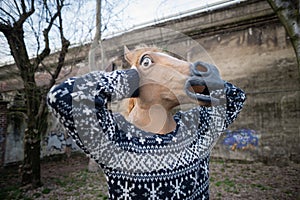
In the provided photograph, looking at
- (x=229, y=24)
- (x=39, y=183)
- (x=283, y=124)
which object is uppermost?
(x=229, y=24)

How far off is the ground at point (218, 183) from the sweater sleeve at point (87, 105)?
149 inches

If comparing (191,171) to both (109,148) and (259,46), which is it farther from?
(259,46)

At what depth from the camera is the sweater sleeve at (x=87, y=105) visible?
64 cm

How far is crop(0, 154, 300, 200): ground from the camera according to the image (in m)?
4.02

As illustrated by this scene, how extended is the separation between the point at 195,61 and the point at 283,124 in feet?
18.8

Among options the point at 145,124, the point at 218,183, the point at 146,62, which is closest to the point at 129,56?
the point at 146,62

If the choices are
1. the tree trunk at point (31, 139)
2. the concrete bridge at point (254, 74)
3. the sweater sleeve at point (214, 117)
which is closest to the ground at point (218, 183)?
the tree trunk at point (31, 139)

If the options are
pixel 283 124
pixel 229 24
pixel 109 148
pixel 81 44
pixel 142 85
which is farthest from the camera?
pixel 229 24

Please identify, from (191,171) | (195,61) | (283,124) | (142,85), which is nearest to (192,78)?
(195,61)

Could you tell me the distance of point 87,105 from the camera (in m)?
0.66

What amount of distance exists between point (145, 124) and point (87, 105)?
0.32 m

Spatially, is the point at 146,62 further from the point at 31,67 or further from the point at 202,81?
the point at 31,67

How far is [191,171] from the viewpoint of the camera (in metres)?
0.85

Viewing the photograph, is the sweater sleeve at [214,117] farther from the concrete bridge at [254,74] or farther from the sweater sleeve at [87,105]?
the concrete bridge at [254,74]
